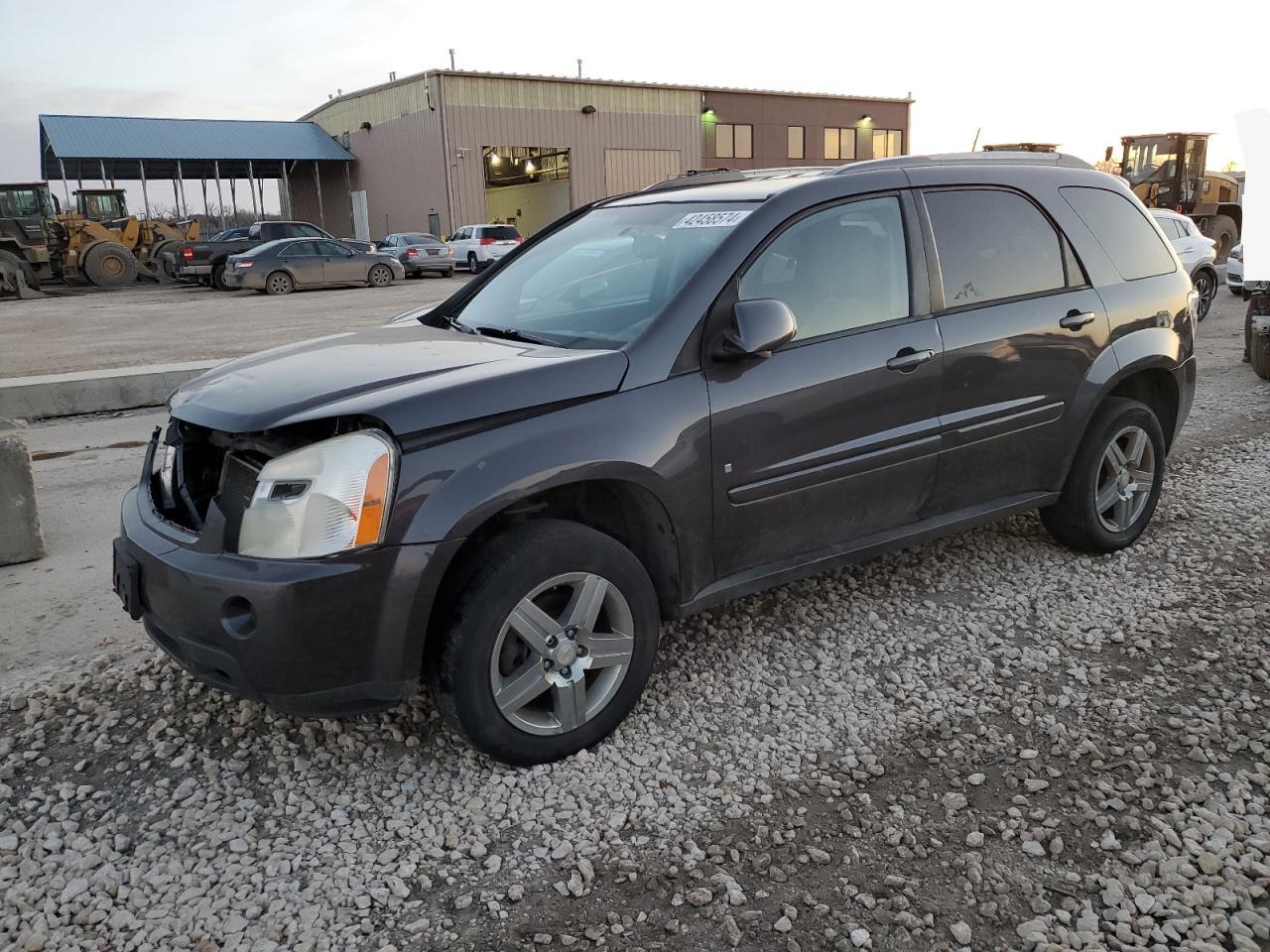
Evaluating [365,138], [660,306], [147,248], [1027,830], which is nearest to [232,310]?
[147,248]

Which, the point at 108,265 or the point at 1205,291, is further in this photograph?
the point at 108,265

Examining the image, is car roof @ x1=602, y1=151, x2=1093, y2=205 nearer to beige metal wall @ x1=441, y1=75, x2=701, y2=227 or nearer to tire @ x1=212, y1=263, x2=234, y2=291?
tire @ x1=212, y1=263, x2=234, y2=291

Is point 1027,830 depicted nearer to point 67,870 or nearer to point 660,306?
point 660,306

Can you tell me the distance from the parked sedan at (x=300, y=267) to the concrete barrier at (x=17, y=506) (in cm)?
2033

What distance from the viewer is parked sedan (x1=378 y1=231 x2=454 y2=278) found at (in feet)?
96.3

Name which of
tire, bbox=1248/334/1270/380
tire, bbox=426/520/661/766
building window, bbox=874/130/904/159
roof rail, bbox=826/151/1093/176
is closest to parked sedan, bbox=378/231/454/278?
tire, bbox=1248/334/1270/380

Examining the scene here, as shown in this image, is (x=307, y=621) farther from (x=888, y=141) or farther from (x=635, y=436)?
(x=888, y=141)

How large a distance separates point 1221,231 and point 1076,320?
23.3m

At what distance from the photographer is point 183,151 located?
3784 cm

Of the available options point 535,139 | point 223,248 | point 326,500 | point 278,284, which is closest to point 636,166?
point 535,139

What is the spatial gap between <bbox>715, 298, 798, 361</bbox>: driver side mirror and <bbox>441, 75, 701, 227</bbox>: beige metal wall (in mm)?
33648

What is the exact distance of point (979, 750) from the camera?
3.20m

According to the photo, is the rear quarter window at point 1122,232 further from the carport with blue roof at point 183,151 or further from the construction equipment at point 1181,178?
the carport with blue roof at point 183,151

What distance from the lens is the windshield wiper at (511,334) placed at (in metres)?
3.59
